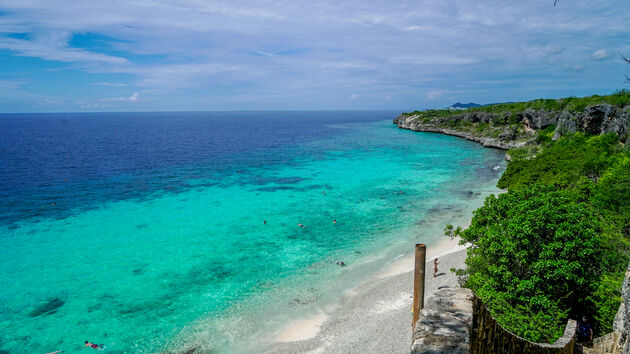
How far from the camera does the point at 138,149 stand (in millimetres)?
95312

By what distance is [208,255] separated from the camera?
104 feet

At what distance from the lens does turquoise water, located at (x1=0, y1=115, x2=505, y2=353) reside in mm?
21812

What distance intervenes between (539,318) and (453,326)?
16.7 ft

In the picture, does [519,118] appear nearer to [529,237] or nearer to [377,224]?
[377,224]

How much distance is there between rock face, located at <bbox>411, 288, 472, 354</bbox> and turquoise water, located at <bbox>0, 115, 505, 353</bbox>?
12.3m

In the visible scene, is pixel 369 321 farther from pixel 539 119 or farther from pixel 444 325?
pixel 539 119

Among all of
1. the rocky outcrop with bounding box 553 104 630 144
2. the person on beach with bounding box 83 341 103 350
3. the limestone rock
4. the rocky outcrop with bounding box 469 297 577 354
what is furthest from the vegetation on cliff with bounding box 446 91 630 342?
the limestone rock

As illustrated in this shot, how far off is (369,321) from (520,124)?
91.9 m

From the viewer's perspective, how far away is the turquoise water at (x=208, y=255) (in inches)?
859

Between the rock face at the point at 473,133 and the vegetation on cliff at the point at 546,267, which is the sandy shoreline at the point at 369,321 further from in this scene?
the rock face at the point at 473,133

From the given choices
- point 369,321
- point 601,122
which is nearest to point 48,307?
point 369,321

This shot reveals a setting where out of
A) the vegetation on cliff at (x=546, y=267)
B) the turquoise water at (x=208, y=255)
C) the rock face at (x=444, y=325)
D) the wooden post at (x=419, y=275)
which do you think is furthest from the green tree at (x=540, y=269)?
the turquoise water at (x=208, y=255)

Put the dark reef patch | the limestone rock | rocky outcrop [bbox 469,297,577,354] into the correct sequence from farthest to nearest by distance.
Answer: the limestone rock
the dark reef patch
rocky outcrop [bbox 469,297,577,354]

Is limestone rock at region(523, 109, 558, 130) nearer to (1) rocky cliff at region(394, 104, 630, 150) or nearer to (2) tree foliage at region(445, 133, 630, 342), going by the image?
(1) rocky cliff at region(394, 104, 630, 150)
